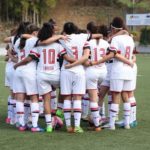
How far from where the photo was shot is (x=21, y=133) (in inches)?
333

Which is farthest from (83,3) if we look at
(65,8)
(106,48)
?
(106,48)

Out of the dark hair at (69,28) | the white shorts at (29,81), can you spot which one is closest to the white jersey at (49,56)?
the white shorts at (29,81)

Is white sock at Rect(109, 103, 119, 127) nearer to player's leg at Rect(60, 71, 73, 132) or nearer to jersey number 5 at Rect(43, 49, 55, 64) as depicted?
player's leg at Rect(60, 71, 73, 132)

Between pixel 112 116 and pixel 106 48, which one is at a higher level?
pixel 106 48

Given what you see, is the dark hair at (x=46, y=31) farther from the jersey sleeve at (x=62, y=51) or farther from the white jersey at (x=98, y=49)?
the white jersey at (x=98, y=49)

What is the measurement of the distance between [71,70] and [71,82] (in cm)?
21

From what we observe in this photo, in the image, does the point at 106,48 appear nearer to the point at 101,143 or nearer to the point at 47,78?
the point at 47,78

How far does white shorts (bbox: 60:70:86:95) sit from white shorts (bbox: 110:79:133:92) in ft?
1.94

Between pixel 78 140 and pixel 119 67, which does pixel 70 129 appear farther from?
pixel 119 67

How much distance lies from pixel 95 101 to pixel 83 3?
175 ft

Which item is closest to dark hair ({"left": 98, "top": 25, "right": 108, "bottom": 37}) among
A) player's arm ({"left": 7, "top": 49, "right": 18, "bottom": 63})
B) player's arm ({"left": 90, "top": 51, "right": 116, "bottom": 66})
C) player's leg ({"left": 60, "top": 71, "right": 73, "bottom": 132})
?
player's arm ({"left": 90, "top": 51, "right": 116, "bottom": 66})

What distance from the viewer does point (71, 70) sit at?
27.6 feet

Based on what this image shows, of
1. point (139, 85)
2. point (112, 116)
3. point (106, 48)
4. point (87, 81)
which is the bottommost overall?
point (139, 85)

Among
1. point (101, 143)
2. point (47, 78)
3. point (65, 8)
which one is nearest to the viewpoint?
point (101, 143)
